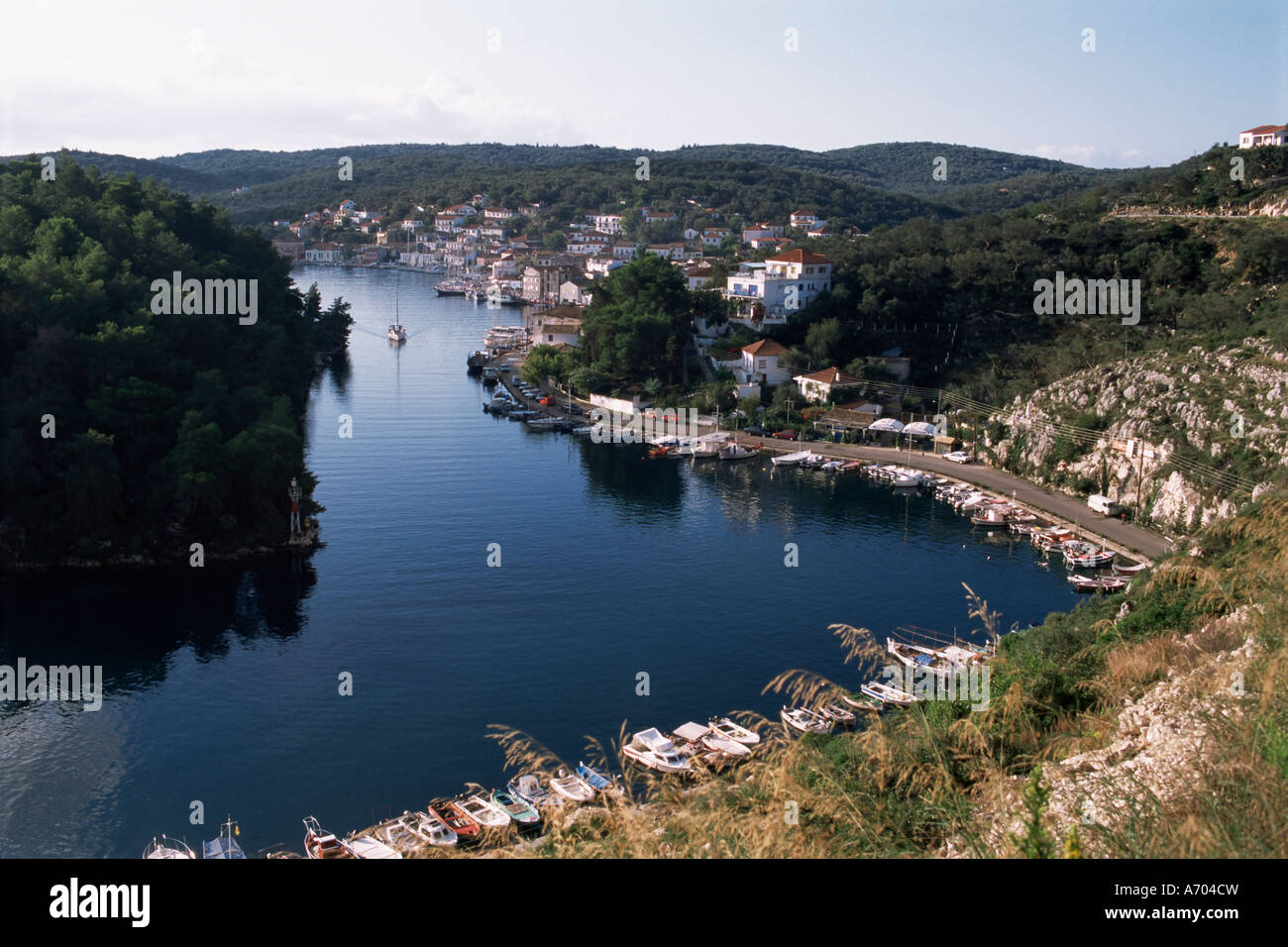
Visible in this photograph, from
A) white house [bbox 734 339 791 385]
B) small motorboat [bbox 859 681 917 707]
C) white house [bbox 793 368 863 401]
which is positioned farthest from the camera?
white house [bbox 734 339 791 385]

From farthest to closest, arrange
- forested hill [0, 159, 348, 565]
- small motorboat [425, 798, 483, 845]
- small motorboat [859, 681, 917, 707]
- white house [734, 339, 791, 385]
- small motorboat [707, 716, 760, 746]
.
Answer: white house [734, 339, 791, 385] → forested hill [0, 159, 348, 565] → small motorboat [859, 681, 917, 707] → small motorboat [707, 716, 760, 746] → small motorboat [425, 798, 483, 845]

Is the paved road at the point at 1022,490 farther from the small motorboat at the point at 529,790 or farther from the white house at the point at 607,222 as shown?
the white house at the point at 607,222

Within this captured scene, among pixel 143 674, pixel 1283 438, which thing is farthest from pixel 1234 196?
pixel 143 674

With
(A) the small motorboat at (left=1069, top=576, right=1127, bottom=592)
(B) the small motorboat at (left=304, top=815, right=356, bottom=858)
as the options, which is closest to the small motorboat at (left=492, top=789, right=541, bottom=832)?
(B) the small motorboat at (left=304, top=815, right=356, bottom=858)

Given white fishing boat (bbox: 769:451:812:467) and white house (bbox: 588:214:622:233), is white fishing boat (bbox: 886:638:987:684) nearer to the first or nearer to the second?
white fishing boat (bbox: 769:451:812:467)
